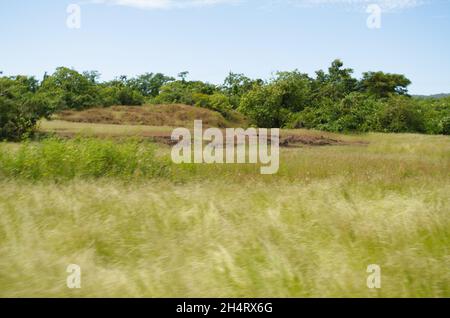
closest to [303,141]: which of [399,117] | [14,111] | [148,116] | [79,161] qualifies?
[148,116]

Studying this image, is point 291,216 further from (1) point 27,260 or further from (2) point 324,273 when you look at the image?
(1) point 27,260

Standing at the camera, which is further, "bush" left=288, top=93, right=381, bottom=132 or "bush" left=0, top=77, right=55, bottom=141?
"bush" left=288, top=93, right=381, bottom=132

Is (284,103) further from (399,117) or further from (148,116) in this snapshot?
(148,116)

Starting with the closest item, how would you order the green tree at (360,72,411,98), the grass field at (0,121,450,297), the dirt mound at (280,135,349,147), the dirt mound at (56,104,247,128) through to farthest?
1. the grass field at (0,121,450,297)
2. the dirt mound at (280,135,349,147)
3. the dirt mound at (56,104,247,128)
4. the green tree at (360,72,411,98)

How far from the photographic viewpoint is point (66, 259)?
3.75 m

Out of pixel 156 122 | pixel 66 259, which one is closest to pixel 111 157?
pixel 66 259

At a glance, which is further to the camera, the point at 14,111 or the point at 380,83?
the point at 380,83

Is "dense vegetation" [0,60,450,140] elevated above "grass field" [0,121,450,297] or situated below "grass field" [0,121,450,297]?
above

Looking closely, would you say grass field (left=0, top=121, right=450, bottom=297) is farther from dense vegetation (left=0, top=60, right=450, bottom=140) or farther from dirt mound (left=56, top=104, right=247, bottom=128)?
dense vegetation (left=0, top=60, right=450, bottom=140)

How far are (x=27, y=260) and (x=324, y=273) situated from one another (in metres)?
2.50

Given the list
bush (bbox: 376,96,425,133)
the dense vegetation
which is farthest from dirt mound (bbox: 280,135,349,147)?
bush (bbox: 376,96,425,133)

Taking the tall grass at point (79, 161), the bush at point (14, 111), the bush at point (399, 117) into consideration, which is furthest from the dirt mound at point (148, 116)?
the bush at point (399, 117)

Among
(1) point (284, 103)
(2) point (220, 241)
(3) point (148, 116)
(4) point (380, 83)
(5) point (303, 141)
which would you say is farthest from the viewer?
(4) point (380, 83)

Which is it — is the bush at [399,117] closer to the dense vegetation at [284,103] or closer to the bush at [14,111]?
the dense vegetation at [284,103]
